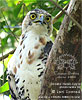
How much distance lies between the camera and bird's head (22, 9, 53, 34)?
3918mm

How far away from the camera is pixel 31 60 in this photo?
12.0 ft

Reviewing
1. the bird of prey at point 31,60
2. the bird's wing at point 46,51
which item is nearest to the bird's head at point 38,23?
the bird of prey at point 31,60

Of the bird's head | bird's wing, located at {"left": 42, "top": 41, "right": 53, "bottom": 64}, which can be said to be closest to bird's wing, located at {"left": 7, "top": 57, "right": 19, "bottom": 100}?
bird's wing, located at {"left": 42, "top": 41, "right": 53, "bottom": 64}

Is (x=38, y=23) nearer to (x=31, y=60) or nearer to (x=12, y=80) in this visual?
(x=31, y=60)

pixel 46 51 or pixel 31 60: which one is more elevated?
pixel 46 51

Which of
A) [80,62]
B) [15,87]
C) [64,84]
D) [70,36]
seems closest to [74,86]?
[64,84]

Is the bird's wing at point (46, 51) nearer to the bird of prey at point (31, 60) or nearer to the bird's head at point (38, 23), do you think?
the bird of prey at point (31, 60)

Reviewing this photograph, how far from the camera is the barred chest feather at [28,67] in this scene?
359 centimetres

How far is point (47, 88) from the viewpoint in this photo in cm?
299

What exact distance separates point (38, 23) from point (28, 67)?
2.26 ft

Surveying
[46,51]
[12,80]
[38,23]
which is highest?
[38,23]

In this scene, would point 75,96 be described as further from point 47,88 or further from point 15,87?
point 15,87

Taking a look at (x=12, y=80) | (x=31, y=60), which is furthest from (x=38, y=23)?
(x=12, y=80)

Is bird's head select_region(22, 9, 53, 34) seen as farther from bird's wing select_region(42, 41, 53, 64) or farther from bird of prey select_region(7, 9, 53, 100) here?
bird's wing select_region(42, 41, 53, 64)
